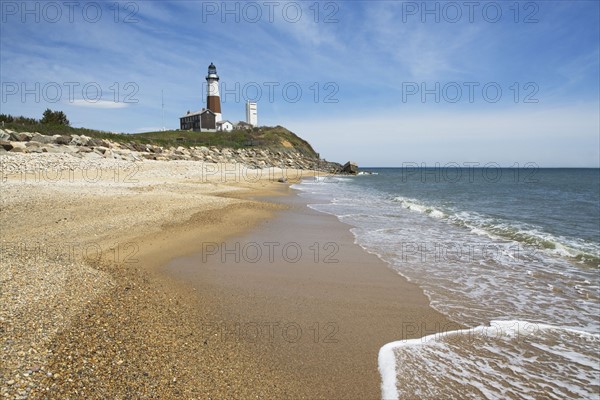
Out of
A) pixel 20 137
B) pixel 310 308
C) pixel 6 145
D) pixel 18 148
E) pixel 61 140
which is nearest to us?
pixel 310 308

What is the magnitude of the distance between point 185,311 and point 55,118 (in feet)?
148

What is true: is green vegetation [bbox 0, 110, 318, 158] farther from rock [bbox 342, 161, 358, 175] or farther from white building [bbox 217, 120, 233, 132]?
rock [bbox 342, 161, 358, 175]

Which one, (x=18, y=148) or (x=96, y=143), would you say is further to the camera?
(x=96, y=143)

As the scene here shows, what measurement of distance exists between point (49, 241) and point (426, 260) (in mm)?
8981

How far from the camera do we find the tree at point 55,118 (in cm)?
3781

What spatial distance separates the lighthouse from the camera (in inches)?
3046

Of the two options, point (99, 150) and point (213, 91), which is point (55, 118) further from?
point (213, 91)

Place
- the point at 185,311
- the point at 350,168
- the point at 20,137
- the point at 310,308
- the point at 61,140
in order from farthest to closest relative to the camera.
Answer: the point at 350,168 < the point at 61,140 < the point at 20,137 < the point at 310,308 < the point at 185,311

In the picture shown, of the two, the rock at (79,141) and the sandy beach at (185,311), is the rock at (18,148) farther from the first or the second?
the sandy beach at (185,311)

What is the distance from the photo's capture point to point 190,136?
206 feet

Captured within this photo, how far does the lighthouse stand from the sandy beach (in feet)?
238

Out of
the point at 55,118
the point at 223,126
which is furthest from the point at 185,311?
the point at 223,126

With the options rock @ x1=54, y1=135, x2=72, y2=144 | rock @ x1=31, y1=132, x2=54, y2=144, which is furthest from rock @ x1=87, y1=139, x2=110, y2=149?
rock @ x1=31, y1=132, x2=54, y2=144

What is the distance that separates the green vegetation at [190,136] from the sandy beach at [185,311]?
28.4 meters
